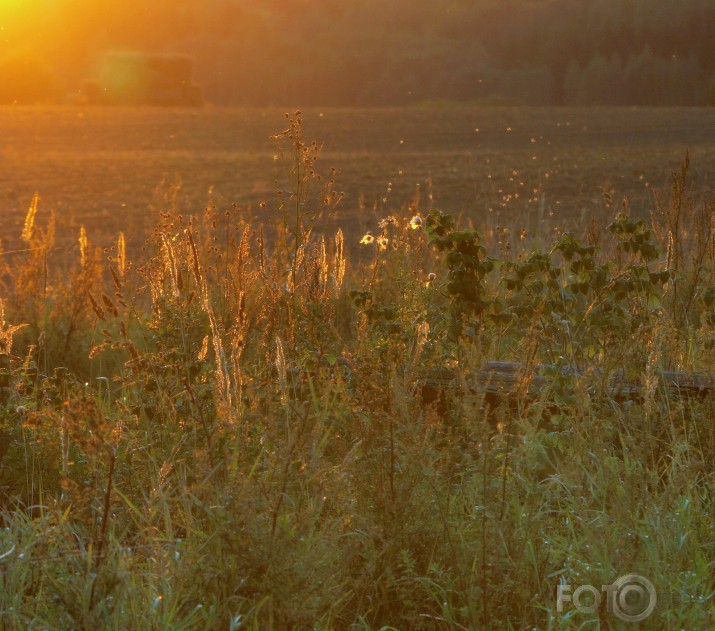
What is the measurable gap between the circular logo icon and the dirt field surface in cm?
353

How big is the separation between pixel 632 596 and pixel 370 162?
2788cm

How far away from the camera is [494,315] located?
363 centimetres

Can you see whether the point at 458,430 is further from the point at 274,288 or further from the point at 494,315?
the point at 274,288

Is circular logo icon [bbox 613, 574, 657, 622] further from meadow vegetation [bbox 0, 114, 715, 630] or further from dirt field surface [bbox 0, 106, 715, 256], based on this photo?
dirt field surface [bbox 0, 106, 715, 256]

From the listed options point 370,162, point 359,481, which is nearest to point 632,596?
point 359,481

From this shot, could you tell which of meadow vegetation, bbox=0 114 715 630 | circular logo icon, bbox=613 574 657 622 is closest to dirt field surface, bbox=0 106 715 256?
meadow vegetation, bbox=0 114 715 630

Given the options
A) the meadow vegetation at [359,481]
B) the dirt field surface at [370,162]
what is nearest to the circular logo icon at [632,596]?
the meadow vegetation at [359,481]

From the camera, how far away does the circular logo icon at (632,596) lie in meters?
2.19

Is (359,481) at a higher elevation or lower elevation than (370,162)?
higher

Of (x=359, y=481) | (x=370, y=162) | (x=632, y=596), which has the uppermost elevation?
(x=359, y=481)

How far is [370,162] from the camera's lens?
2952 cm

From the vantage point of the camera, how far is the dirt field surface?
17.2 m

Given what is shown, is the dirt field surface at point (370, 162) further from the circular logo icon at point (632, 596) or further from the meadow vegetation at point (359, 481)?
the circular logo icon at point (632, 596)

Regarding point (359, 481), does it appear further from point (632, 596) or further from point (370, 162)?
point (370, 162)
